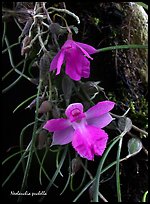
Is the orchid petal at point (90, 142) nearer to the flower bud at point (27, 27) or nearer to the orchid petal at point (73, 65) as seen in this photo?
the orchid petal at point (73, 65)

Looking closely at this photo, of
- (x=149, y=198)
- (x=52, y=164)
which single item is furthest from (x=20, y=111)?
(x=149, y=198)

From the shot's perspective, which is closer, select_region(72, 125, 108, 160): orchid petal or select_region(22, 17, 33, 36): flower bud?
select_region(72, 125, 108, 160): orchid petal

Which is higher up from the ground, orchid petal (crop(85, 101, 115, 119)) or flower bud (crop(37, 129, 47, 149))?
orchid petal (crop(85, 101, 115, 119))

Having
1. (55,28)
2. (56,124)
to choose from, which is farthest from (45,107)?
(55,28)

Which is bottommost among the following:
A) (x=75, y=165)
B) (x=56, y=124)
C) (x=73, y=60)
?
(x=75, y=165)

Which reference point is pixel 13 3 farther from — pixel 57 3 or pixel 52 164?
pixel 52 164

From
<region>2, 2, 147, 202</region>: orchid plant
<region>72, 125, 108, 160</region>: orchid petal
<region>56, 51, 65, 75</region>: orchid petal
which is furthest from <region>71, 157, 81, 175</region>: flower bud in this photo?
<region>56, 51, 65, 75</region>: orchid petal

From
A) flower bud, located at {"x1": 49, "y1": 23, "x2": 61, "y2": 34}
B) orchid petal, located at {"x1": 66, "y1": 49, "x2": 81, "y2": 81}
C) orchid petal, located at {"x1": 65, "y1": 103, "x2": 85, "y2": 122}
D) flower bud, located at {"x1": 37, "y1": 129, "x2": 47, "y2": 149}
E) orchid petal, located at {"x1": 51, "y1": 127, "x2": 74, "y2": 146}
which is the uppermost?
flower bud, located at {"x1": 49, "y1": 23, "x2": 61, "y2": 34}

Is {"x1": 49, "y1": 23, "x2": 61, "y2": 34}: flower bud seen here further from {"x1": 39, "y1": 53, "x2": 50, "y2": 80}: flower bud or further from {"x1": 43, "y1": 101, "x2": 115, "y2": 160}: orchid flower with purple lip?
{"x1": 43, "y1": 101, "x2": 115, "y2": 160}: orchid flower with purple lip

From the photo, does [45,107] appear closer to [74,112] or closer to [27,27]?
[74,112]

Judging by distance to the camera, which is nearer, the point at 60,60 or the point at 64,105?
the point at 60,60
